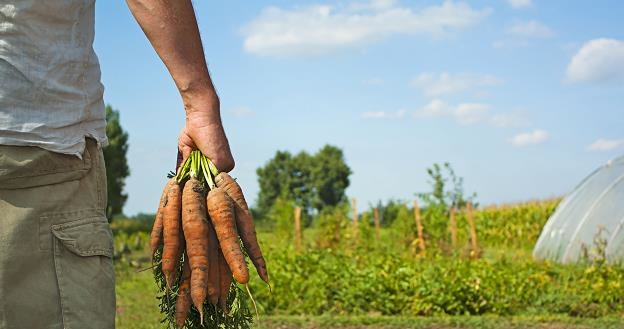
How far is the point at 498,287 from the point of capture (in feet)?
26.5

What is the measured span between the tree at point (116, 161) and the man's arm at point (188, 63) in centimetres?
2333

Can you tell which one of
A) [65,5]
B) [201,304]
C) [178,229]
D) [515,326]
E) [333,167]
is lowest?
[515,326]

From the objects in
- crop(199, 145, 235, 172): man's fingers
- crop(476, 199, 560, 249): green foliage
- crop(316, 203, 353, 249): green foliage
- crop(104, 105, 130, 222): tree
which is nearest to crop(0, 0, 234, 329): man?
crop(199, 145, 235, 172): man's fingers

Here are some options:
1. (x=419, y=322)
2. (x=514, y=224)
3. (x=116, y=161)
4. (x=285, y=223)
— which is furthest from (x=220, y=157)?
(x=116, y=161)

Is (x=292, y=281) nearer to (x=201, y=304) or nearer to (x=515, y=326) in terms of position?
(x=515, y=326)

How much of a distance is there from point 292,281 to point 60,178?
20.7 ft

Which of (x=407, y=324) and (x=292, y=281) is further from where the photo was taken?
(x=292, y=281)

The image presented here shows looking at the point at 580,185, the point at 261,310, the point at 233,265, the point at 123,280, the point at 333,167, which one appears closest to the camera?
the point at 233,265

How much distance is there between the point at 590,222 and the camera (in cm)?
1233

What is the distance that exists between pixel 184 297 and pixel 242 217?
30 cm

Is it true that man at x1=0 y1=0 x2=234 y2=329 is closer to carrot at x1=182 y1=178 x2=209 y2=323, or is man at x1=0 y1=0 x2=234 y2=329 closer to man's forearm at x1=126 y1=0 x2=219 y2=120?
man's forearm at x1=126 y1=0 x2=219 y2=120

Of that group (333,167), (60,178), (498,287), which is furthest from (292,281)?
(333,167)

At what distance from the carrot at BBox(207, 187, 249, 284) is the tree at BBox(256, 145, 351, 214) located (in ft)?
127

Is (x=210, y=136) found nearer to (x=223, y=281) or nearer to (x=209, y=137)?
(x=209, y=137)
